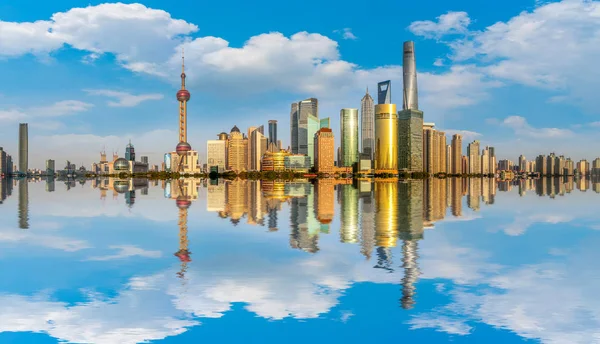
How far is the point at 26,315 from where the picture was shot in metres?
18.3

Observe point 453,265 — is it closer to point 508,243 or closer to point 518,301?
point 518,301

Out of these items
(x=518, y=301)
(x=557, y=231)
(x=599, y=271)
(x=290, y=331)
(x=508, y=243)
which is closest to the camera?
(x=290, y=331)

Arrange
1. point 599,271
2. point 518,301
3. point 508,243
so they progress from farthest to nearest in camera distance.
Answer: point 508,243 → point 599,271 → point 518,301

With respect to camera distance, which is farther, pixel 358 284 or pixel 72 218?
pixel 72 218

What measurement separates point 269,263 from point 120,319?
32.5 feet

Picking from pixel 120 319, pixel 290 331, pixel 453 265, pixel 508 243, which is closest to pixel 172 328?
pixel 120 319

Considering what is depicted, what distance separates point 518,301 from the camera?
20.0 metres

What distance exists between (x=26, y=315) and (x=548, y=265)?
26371 mm

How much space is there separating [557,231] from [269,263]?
29709 millimetres

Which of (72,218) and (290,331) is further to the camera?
(72,218)

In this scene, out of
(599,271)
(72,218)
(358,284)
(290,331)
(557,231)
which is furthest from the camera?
(72,218)

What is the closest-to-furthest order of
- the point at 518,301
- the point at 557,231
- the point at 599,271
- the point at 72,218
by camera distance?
1. the point at 518,301
2. the point at 599,271
3. the point at 557,231
4. the point at 72,218

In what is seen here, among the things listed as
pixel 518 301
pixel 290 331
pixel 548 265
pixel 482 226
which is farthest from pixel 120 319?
pixel 482 226

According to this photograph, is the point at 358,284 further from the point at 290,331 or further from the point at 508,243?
the point at 508,243
